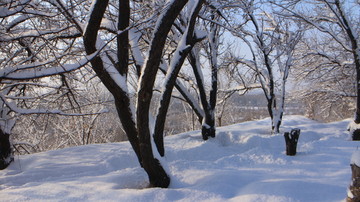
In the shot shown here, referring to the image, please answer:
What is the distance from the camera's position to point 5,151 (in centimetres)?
649

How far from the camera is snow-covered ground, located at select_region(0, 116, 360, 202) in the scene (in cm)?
296

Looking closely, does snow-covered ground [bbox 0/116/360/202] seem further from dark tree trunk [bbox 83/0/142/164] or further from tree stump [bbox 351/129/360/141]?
tree stump [bbox 351/129/360/141]

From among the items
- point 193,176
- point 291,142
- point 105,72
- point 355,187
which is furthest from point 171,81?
point 291,142

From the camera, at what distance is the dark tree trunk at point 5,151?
641 cm

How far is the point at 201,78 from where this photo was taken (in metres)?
8.60

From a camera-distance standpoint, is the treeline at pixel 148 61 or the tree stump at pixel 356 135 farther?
the tree stump at pixel 356 135

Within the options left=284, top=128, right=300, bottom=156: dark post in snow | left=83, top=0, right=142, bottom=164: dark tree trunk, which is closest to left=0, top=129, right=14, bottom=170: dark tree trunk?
left=83, top=0, right=142, bottom=164: dark tree trunk

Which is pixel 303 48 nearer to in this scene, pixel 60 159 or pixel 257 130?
pixel 257 130

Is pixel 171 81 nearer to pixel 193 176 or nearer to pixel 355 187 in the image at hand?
pixel 193 176

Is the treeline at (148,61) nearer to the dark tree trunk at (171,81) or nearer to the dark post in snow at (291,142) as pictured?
the dark tree trunk at (171,81)

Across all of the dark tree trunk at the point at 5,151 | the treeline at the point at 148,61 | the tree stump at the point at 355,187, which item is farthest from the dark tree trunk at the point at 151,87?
the dark tree trunk at the point at 5,151

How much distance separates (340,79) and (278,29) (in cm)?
468

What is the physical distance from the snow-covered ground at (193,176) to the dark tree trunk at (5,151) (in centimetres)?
21

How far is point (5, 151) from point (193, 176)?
5372 mm
